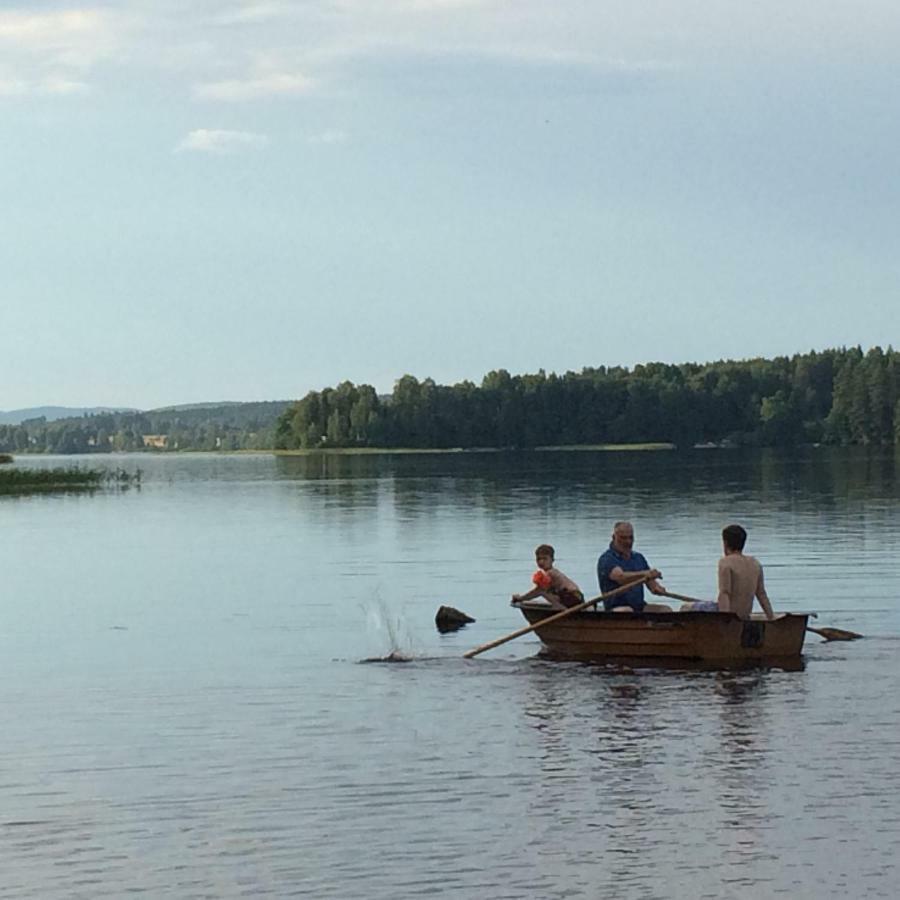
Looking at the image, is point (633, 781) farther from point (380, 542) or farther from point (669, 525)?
point (669, 525)

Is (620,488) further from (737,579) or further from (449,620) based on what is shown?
(737,579)

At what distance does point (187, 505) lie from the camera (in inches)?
3745

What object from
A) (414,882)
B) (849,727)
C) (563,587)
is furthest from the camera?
(563,587)

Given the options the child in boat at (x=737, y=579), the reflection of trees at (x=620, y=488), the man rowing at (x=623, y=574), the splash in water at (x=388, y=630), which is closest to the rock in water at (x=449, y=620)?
the splash in water at (x=388, y=630)

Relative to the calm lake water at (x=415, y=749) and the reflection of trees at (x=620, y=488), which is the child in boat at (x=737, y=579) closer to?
the calm lake water at (x=415, y=749)

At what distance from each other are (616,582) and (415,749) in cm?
832

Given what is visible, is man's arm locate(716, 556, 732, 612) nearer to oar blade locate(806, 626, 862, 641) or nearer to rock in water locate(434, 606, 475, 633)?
oar blade locate(806, 626, 862, 641)

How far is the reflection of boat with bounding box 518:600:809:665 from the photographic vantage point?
26.3 meters

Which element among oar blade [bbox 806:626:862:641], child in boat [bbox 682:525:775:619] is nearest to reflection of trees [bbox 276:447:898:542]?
oar blade [bbox 806:626:862:641]

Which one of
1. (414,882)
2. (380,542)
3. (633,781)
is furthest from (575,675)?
(380,542)

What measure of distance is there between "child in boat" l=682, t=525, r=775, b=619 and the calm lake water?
120 cm

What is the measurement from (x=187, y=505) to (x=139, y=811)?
258ft

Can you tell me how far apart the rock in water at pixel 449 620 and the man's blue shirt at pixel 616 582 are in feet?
19.1

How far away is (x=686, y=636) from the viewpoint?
26500mm
